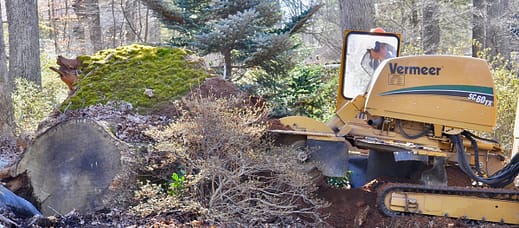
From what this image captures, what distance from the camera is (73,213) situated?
5035 mm

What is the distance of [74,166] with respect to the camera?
5.25 m

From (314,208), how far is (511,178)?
2165mm

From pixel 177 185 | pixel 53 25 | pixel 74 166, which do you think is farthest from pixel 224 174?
pixel 53 25

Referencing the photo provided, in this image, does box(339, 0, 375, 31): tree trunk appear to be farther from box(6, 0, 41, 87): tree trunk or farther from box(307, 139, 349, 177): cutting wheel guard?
box(6, 0, 41, 87): tree trunk

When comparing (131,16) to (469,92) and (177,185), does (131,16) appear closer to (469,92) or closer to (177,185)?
(177,185)

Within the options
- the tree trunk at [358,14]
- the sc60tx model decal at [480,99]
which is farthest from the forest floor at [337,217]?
the tree trunk at [358,14]

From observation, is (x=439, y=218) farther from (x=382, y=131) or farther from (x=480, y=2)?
(x=480, y=2)

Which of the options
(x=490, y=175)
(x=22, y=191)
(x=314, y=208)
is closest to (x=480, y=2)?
(x=490, y=175)

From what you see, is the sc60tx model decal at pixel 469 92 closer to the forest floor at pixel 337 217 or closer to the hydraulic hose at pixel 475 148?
the hydraulic hose at pixel 475 148

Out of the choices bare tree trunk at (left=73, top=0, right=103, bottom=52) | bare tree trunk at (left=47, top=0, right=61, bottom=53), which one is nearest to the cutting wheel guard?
bare tree trunk at (left=73, top=0, right=103, bottom=52)

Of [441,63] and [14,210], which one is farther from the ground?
[441,63]

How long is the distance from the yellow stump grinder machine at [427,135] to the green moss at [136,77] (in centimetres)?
170

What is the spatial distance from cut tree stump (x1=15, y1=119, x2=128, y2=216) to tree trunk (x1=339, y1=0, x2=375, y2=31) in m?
7.26

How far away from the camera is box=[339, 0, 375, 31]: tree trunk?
11.4 metres
